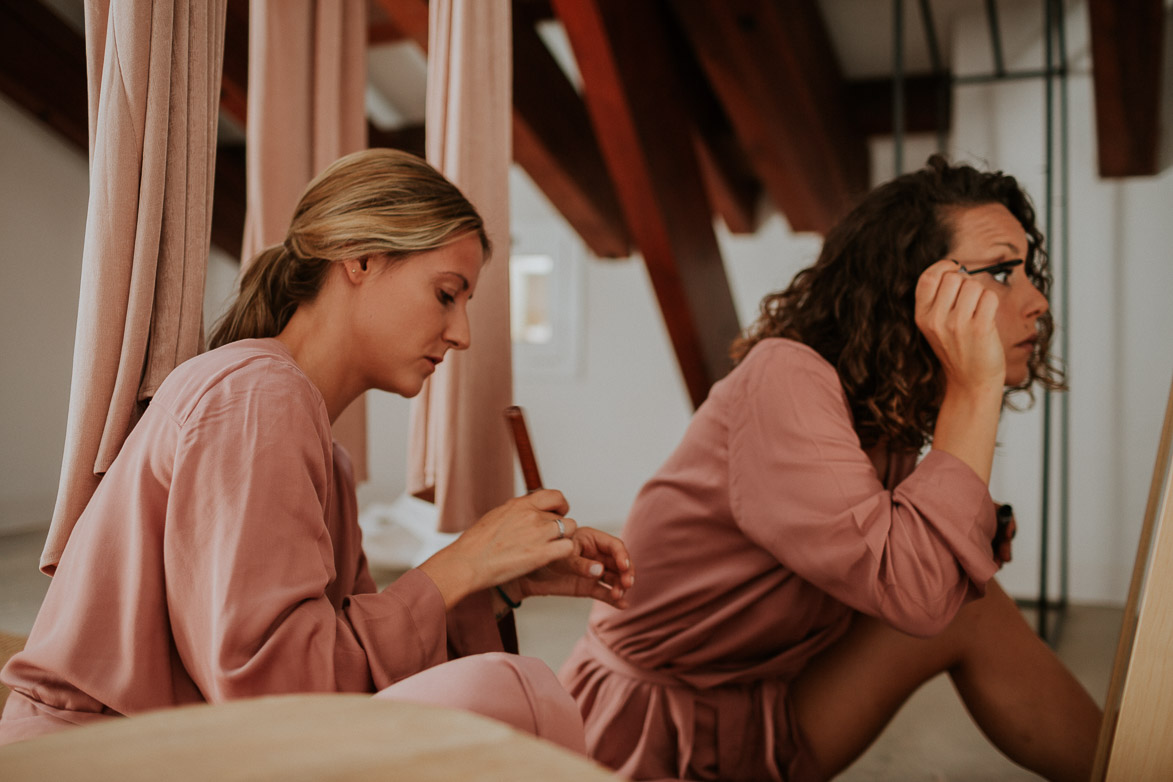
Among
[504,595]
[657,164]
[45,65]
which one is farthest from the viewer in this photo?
[45,65]

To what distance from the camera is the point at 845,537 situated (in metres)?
1.12

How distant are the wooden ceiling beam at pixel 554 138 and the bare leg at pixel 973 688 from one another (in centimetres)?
199

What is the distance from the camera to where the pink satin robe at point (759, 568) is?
113 centimetres

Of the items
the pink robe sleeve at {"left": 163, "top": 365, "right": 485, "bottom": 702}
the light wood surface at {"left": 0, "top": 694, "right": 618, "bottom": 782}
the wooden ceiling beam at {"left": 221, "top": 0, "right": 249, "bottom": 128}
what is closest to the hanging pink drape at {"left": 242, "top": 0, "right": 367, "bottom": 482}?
the wooden ceiling beam at {"left": 221, "top": 0, "right": 249, "bottom": 128}

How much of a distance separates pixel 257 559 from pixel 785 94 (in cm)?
276

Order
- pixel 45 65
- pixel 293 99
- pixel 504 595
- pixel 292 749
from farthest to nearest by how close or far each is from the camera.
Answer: pixel 45 65
pixel 293 99
pixel 504 595
pixel 292 749

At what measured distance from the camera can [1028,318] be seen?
136cm

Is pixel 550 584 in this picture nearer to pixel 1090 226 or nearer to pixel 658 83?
pixel 658 83

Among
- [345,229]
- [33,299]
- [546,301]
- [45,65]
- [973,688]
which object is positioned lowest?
[973,688]

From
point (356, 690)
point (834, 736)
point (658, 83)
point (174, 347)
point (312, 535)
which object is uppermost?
point (658, 83)

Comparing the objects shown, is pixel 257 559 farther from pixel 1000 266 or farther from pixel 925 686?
pixel 925 686

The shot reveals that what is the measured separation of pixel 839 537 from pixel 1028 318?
509mm

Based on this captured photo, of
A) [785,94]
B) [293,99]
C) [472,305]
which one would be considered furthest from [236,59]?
[785,94]

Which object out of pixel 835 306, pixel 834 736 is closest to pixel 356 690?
pixel 834 736
